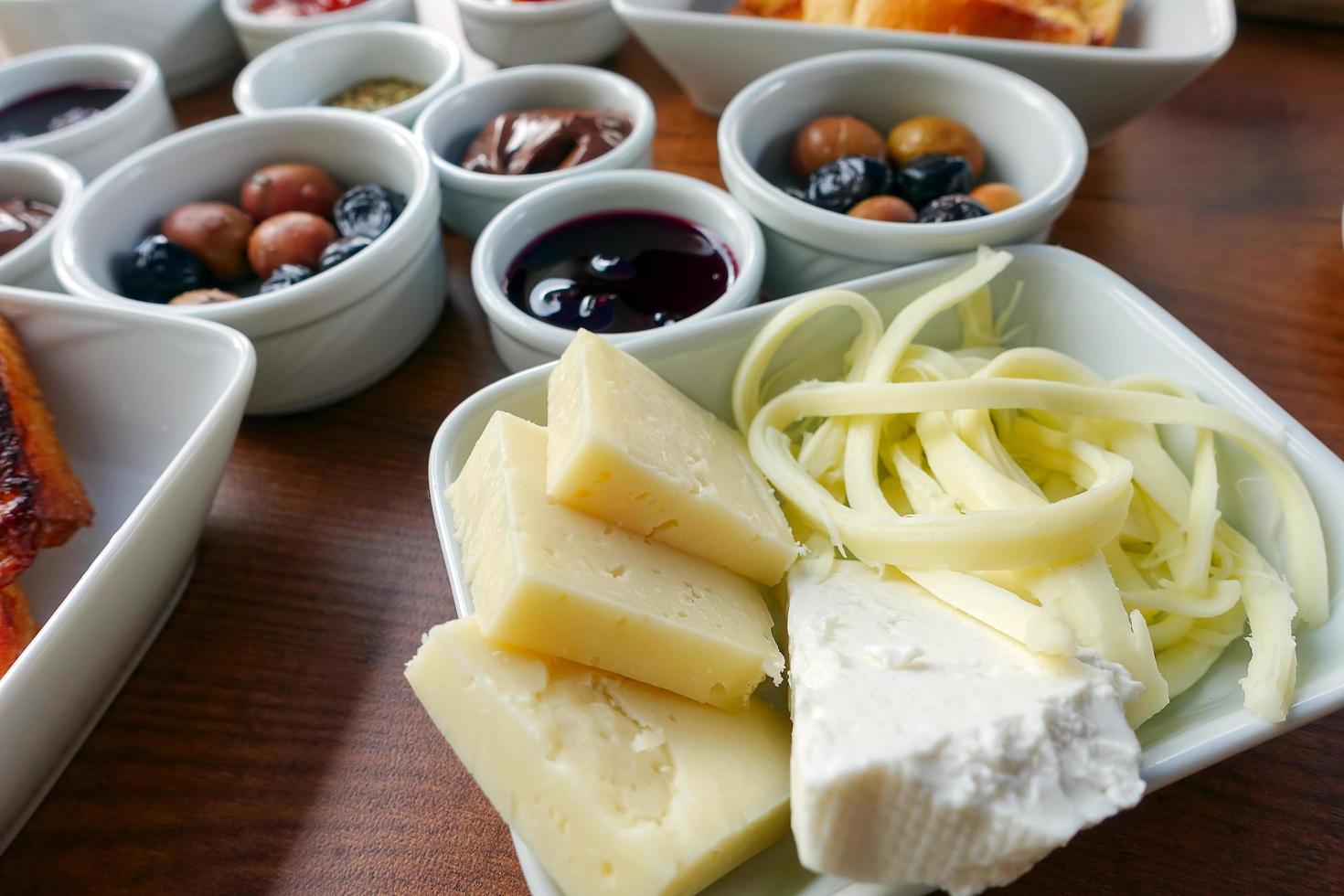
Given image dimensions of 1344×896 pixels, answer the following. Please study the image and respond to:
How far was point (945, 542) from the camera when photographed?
77 centimetres

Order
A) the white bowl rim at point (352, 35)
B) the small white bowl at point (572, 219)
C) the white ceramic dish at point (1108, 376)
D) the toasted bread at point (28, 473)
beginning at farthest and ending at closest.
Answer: the white bowl rim at point (352, 35)
the small white bowl at point (572, 219)
the toasted bread at point (28, 473)
the white ceramic dish at point (1108, 376)

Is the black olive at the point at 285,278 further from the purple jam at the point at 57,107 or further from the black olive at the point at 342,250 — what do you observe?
the purple jam at the point at 57,107

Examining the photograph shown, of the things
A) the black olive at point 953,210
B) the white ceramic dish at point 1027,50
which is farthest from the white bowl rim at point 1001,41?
the black olive at point 953,210

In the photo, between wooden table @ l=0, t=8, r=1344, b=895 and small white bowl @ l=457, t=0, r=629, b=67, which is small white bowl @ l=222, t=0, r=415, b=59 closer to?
small white bowl @ l=457, t=0, r=629, b=67

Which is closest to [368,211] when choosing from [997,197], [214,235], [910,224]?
[214,235]

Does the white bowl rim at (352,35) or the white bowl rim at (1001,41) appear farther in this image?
the white bowl rim at (352,35)

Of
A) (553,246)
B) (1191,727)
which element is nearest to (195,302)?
(553,246)

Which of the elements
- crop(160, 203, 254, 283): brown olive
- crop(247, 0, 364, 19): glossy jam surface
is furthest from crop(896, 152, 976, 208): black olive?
crop(247, 0, 364, 19): glossy jam surface

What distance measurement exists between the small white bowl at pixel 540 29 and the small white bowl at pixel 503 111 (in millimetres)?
202

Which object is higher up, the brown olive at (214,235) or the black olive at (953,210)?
the black olive at (953,210)

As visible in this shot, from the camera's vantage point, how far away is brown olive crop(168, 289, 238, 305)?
1191mm

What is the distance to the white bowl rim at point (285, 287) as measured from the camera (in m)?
1.10

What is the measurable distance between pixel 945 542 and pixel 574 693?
34 cm

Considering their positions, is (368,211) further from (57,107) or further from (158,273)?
(57,107)
